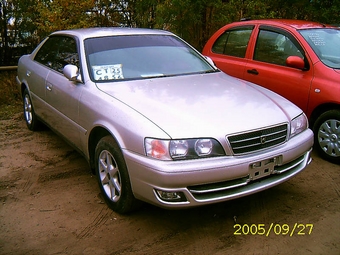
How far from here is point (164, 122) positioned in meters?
3.00

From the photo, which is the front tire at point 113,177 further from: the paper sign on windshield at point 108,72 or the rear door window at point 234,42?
the rear door window at point 234,42

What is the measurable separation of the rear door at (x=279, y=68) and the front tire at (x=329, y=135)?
1.04ft

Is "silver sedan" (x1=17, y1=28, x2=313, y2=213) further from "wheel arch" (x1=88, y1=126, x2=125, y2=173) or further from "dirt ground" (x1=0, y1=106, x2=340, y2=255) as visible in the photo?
"dirt ground" (x1=0, y1=106, x2=340, y2=255)

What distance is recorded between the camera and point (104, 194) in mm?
3561

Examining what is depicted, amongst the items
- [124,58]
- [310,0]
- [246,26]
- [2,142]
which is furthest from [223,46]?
[2,142]

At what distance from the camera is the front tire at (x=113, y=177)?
125 inches

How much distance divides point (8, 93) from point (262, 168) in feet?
20.5

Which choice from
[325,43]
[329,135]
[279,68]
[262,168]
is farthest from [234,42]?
[262,168]

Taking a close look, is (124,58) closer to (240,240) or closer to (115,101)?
(115,101)

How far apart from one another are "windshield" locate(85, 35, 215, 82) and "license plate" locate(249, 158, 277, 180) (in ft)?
5.10
